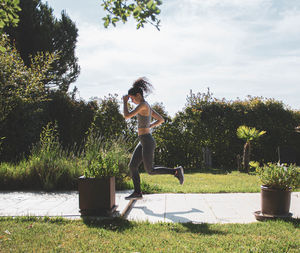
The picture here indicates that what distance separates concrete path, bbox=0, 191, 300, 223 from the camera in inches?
179

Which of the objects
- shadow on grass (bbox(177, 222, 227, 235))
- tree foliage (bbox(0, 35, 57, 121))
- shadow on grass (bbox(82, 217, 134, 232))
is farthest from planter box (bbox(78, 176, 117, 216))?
tree foliage (bbox(0, 35, 57, 121))

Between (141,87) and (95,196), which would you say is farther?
(141,87)

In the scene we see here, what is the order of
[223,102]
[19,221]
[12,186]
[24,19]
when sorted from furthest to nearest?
[24,19], [223,102], [12,186], [19,221]

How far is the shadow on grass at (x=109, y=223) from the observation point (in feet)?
13.0

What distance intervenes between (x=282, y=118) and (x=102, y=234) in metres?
11.1

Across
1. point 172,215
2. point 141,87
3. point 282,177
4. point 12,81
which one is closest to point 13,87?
point 12,81

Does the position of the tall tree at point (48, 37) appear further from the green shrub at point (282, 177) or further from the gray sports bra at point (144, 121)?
the green shrub at point (282, 177)

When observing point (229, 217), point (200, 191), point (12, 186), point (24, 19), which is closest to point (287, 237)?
point (229, 217)

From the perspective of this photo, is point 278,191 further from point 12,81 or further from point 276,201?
point 12,81

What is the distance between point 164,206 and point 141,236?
5.39ft

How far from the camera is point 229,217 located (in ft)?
14.8

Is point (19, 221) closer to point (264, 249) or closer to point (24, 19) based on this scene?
point (264, 249)

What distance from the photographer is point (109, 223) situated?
4.18 metres

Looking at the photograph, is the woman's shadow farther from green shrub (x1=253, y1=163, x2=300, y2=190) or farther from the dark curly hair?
the dark curly hair
